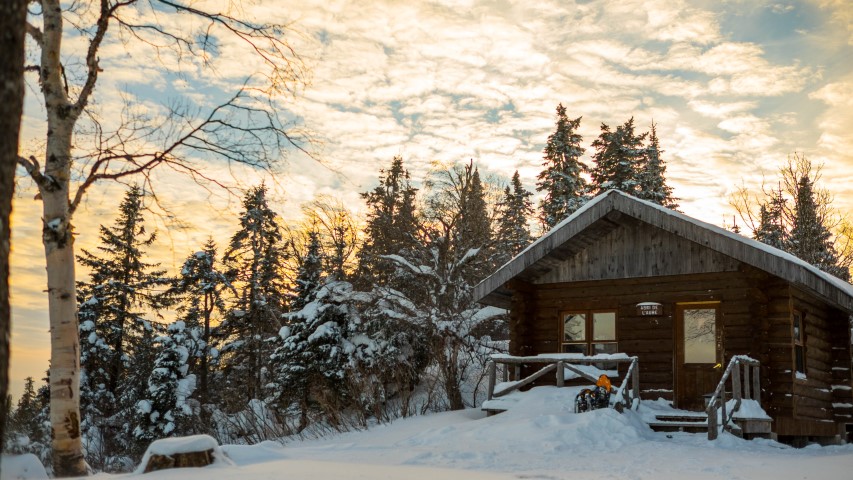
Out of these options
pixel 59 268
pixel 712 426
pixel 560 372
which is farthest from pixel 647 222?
pixel 59 268

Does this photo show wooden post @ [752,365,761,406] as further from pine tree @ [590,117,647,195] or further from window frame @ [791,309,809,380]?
pine tree @ [590,117,647,195]

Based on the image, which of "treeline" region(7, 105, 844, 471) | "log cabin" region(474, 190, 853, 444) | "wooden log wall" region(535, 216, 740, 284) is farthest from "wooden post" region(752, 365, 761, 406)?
"treeline" region(7, 105, 844, 471)

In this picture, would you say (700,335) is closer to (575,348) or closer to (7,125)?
(575,348)

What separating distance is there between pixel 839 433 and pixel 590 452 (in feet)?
34.5

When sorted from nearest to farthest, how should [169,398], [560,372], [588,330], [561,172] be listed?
[560,372] → [588,330] → [169,398] → [561,172]

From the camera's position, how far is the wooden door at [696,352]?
1672 cm

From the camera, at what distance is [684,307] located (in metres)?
17.2

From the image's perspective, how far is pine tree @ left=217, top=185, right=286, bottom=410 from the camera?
36.1m

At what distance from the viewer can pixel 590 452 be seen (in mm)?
12266

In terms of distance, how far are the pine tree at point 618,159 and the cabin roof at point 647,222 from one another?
2297 cm

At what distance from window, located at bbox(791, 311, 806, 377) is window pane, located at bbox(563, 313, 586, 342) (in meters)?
5.00

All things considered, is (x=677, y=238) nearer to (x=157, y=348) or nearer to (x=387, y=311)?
(x=387, y=311)

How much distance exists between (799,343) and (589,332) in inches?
194

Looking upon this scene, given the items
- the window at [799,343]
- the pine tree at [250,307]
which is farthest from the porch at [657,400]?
the pine tree at [250,307]
